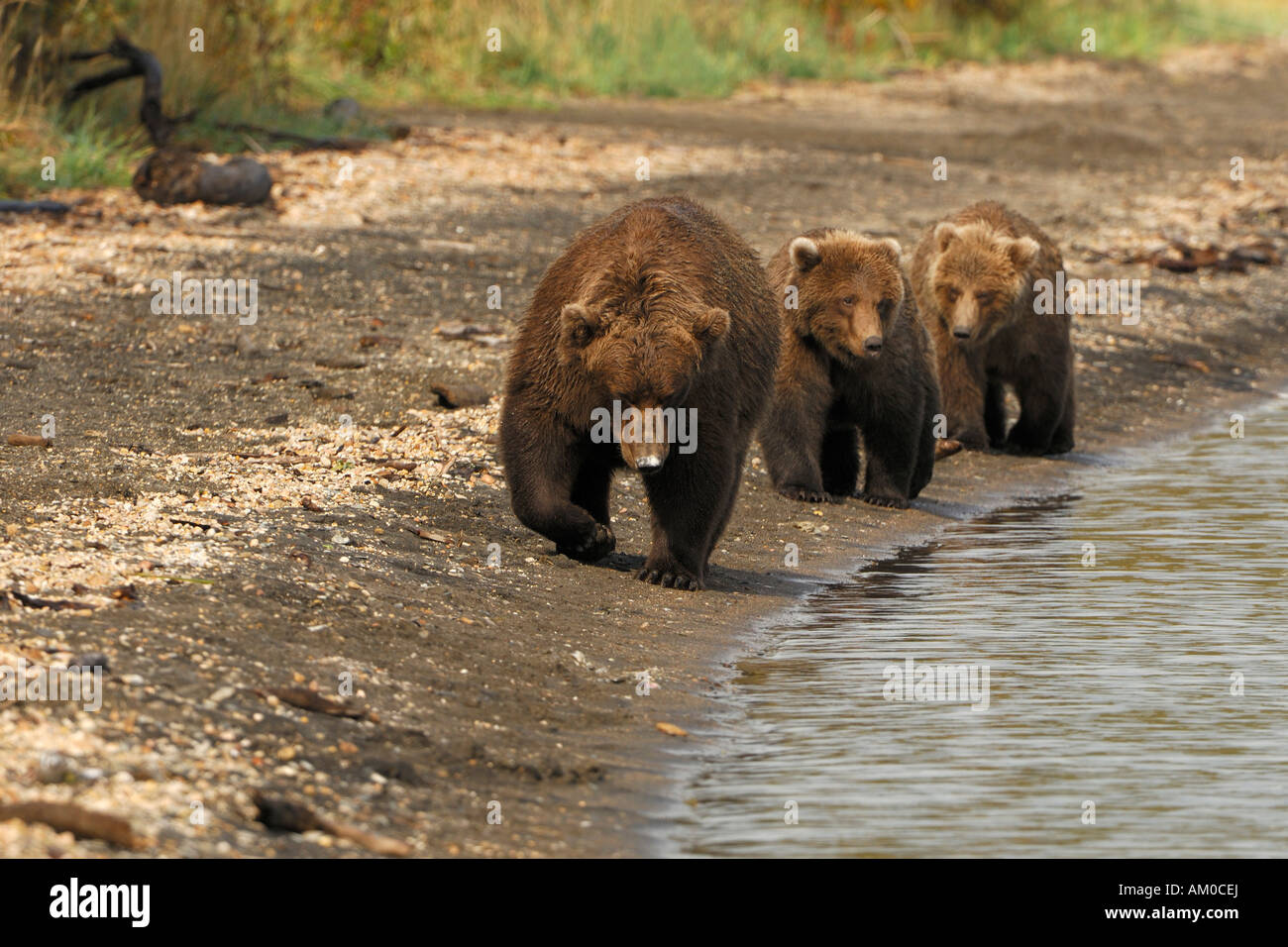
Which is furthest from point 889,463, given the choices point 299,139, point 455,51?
point 455,51

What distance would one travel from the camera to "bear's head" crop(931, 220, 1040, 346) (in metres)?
11.5

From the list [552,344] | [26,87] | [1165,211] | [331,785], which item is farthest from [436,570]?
[1165,211]

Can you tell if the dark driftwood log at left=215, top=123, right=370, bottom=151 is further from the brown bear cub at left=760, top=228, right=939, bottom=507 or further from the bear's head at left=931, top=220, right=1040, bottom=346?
the brown bear cub at left=760, top=228, right=939, bottom=507

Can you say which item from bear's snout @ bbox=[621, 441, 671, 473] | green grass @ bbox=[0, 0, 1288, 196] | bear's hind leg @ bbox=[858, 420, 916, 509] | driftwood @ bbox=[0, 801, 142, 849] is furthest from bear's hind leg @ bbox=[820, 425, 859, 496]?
green grass @ bbox=[0, 0, 1288, 196]

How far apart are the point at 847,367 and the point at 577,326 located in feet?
10.1

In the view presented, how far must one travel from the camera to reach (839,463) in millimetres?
10820

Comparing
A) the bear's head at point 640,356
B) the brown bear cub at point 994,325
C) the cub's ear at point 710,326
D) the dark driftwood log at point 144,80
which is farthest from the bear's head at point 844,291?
the dark driftwood log at point 144,80

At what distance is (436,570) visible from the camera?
783cm

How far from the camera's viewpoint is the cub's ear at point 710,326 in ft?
24.6

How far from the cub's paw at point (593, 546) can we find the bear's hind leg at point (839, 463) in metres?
2.77

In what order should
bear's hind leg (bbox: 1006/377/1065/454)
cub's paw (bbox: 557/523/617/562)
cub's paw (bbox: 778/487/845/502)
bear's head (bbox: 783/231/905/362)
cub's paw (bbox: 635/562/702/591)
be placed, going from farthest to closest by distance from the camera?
bear's hind leg (bbox: 1006/377/1065/454) < cub's paw (bbox: 778/487/845/502) < bear's head (bbox: 783/231/905/362) < cub's paw (bbox: 635/562/702/591) < cub's paw (bbox: 557/523/617/562)

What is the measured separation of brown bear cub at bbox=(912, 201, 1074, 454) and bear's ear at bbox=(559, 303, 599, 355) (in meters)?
4.30

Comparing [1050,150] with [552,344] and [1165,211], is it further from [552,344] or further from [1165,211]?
[552,344]
